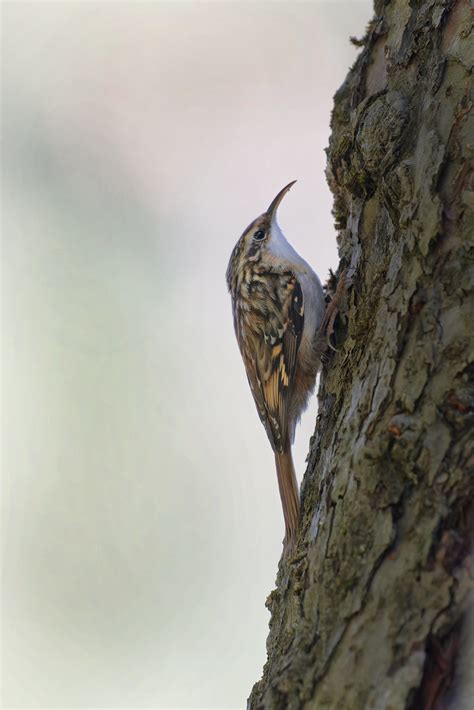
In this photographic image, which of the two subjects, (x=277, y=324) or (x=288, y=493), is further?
(x=277, y=324)

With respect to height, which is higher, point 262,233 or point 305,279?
point 262,233

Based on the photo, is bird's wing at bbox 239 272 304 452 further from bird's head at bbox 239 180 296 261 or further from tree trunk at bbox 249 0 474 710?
tree trunk at bbox 249 0 474 710

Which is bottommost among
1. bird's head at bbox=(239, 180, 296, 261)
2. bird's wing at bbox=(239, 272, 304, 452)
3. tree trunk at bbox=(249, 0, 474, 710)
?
tree trunk at bbox=(249, 0, 474, 710)

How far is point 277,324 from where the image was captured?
124 inches

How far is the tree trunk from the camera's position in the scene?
4.33 feet

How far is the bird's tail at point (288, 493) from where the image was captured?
215 cm

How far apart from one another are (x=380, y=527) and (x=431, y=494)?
0.11 metres

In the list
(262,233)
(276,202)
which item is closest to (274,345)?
(262,233)

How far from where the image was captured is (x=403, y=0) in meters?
2.14

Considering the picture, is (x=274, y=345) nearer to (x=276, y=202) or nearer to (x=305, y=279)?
(x=305, y=279)

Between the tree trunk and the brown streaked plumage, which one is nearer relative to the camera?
the tree trunk

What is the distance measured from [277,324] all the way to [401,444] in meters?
1.75

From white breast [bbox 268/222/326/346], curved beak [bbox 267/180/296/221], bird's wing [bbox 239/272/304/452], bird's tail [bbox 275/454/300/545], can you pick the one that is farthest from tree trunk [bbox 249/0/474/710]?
curved beak [bbox 267/180/296/221]

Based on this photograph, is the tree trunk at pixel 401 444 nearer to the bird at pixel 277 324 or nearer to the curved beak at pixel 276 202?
the bird at pixel 277 324
